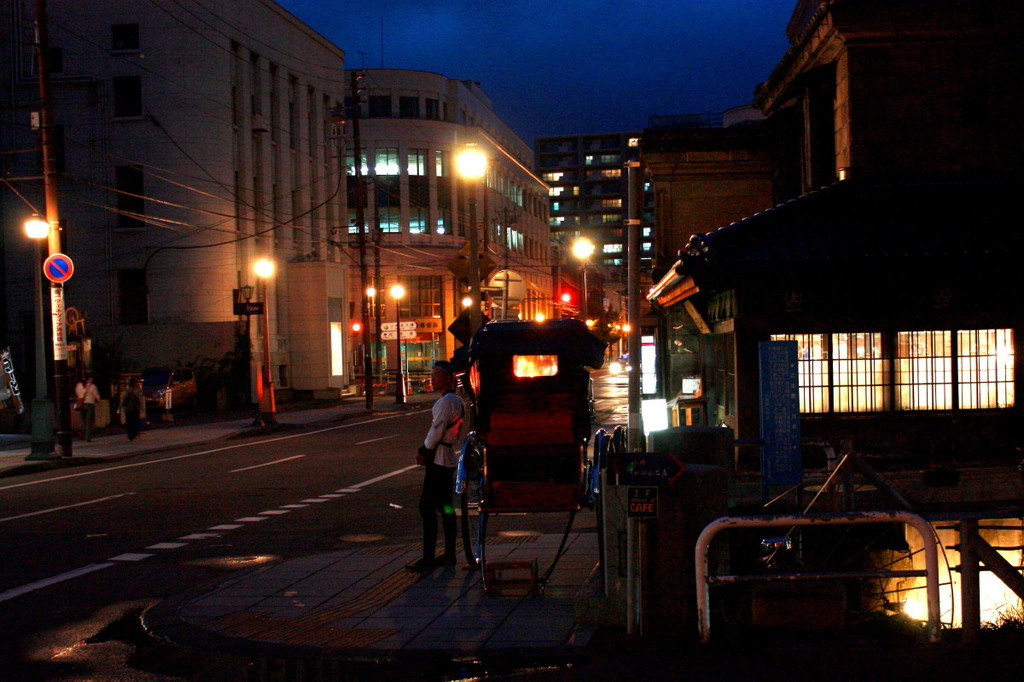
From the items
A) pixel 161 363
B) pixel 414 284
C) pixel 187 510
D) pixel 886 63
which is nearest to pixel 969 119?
pixel 886 63

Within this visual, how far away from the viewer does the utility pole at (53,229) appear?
22.4 meters

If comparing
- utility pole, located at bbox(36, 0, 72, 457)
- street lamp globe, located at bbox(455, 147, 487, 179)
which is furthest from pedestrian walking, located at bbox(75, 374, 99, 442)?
street lamp globe, located at bbox(455, 147, 487, 179)

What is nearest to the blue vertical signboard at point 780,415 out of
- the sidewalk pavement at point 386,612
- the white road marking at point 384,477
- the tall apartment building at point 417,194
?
the sidewalk pavement at point 386,612

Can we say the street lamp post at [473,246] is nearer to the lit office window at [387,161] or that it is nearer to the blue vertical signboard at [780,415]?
the blue vertical signboard at [780,415]

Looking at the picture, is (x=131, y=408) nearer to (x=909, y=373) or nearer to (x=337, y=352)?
(x=909, y=373)

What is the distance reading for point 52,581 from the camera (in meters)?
9.73

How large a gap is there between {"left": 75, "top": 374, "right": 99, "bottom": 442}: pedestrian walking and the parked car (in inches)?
308

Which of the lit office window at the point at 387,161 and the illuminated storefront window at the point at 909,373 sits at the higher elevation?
the lit office window at the point at 387,161

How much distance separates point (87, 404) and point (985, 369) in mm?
22686

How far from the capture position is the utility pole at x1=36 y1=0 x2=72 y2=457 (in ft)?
73.4

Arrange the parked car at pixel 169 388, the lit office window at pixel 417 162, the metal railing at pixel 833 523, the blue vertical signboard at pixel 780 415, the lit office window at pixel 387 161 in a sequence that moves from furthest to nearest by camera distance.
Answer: the lit office window at pixel 417 162 → the lit office window at pixel 387 161 → the parked car at pixel 169 388 → the blue vertical signboard at pixel 780 415 → the metal railing at pixel 833 523

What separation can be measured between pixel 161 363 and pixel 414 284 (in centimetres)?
3267

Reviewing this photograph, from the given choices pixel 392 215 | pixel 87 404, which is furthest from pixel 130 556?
pixel 392 215

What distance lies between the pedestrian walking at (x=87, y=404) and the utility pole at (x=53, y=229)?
470 centimetres
